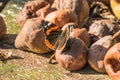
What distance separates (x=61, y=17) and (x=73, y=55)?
0.74 metres

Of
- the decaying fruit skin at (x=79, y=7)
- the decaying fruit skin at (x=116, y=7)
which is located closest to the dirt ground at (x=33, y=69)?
the decaying fruit skin at (x=79, y=7)

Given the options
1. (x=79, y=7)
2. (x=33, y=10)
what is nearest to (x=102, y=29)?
(x=79, y=7)

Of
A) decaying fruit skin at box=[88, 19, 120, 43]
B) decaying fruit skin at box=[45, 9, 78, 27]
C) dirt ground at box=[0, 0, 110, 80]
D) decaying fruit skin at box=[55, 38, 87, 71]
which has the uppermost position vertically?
decaying fruit skin at box=[45, 9, 78, 27]

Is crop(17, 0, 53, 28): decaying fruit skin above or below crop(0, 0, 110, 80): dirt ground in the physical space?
above

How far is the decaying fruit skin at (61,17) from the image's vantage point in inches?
187

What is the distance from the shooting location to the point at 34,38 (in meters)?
4.63

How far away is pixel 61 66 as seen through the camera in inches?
175

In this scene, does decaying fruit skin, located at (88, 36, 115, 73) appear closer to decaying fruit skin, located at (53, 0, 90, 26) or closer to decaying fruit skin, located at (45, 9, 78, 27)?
decaying fruit skin, located at (45, 9, 78, 27)

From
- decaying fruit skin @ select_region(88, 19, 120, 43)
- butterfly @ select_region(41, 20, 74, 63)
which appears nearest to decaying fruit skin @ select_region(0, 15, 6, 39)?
butterfly @ select_region(41, 20, 74, 63)

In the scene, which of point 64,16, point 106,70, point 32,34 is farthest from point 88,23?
point 106,70

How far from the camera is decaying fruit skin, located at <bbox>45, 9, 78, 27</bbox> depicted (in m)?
4.75

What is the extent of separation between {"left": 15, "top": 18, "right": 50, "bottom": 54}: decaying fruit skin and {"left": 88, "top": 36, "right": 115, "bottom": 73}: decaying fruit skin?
2.31 feet

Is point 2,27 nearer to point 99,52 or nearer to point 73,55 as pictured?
point 73,55

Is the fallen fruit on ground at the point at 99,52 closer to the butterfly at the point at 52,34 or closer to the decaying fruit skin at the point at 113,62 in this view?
the decaying fruit skin at the point at 113,62
